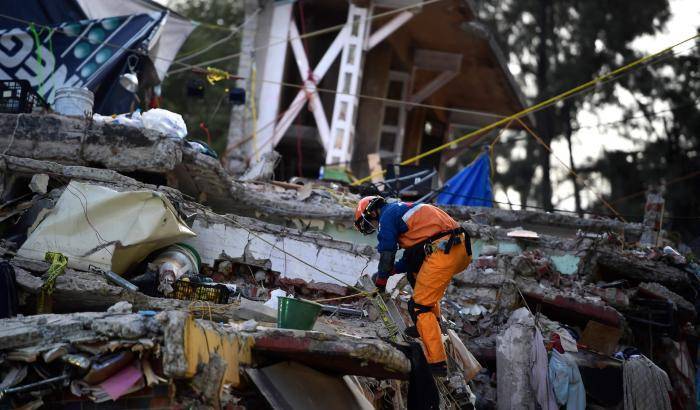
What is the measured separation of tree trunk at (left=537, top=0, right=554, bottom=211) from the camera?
22875 millimetres

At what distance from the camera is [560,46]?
1007 inches

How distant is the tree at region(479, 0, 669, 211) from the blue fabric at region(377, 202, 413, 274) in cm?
1501

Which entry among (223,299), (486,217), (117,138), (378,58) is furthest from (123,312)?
(378,58)

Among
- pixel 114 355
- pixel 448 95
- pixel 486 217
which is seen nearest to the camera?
pixel 114 355

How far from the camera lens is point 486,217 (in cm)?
1383

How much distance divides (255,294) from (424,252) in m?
1.98

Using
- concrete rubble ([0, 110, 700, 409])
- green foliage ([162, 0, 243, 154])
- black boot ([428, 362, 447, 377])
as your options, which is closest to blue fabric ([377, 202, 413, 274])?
concrete rubble ([0, 110, 700, 409])

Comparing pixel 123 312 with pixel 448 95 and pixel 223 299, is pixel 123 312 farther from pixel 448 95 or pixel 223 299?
pixel 448 95

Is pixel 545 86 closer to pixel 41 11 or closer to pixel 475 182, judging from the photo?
pixel 475 182

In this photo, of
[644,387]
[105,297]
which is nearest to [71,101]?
[105,297]

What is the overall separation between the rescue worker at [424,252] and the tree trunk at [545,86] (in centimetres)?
1479

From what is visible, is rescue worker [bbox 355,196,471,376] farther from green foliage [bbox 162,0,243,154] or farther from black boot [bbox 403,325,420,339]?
green foliage [bbox 162,0,243,154]

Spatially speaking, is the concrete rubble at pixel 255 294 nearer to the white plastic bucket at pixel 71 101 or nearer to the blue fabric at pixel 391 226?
the blue fabric at pixel 391 226

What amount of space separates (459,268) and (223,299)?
2186 millimetres
